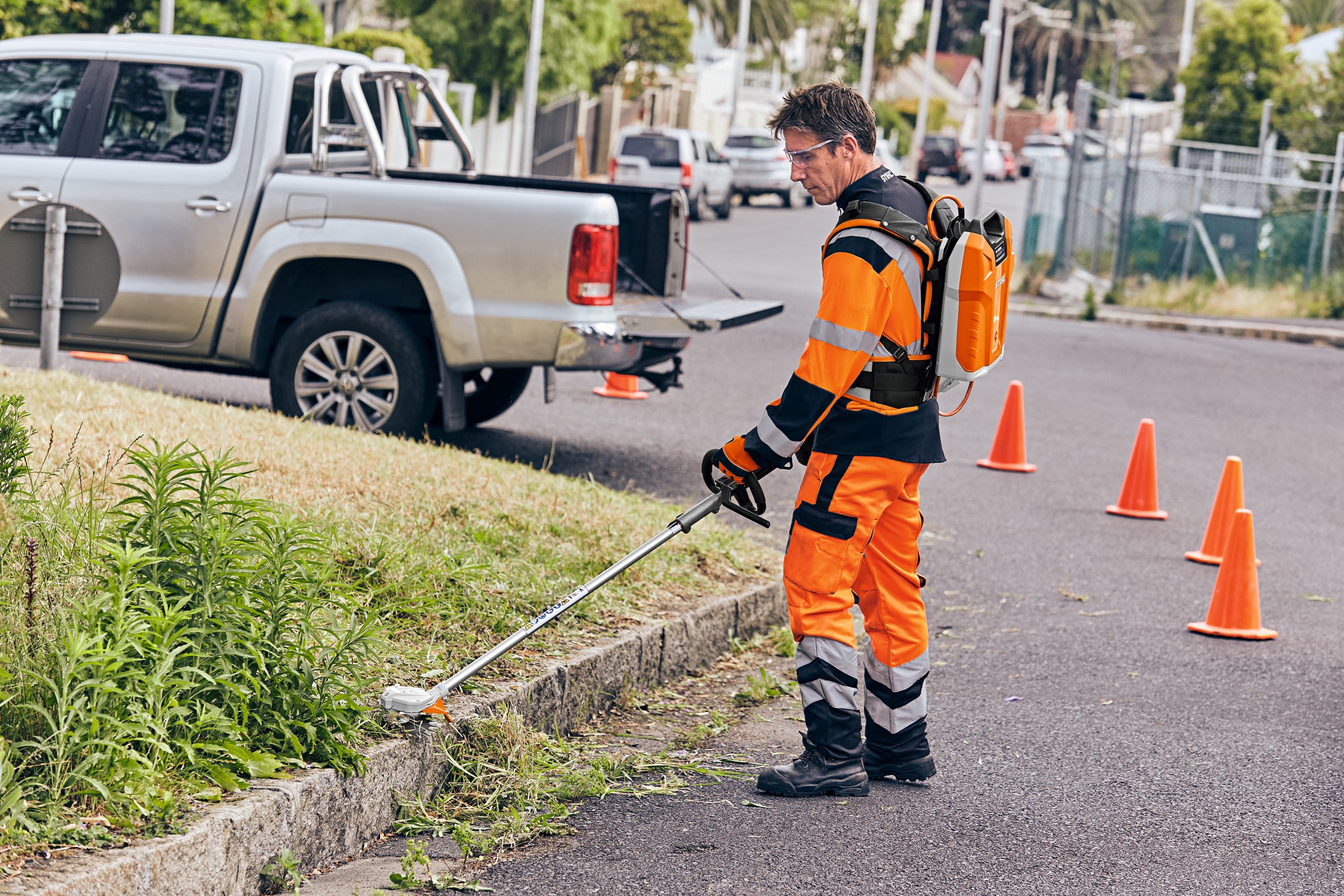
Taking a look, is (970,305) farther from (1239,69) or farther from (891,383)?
(1239,69)

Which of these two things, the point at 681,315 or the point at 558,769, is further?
the point at 681,315

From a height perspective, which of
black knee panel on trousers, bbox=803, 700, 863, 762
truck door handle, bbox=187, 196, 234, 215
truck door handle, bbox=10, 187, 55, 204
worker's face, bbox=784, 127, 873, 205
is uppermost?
worker's face, bbox=784, 127, 873, 205

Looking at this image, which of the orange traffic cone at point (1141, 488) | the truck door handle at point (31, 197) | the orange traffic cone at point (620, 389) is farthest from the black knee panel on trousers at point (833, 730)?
the orange traffic cone at point (620, 389)

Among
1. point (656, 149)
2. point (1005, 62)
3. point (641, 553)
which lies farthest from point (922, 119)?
point (641, 553)

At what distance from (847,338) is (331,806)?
5.86ft

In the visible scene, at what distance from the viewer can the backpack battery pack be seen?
4.16m

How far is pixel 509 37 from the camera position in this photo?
105 feet

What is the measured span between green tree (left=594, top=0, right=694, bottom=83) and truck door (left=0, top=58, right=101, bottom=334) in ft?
132

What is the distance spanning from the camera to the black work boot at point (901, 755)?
4.47m

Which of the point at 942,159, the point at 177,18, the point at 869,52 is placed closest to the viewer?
the point at 177,18

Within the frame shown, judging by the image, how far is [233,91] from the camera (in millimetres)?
8109

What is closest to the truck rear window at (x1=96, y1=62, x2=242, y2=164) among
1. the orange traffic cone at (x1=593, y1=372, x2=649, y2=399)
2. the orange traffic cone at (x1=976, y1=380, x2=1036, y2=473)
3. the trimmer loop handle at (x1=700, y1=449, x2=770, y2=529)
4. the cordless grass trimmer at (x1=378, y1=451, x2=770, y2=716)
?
the orange traffic cone at (x1=593, y1=372, x2=649, y2=399)

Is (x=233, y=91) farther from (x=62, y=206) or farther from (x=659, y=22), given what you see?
(x=659, y=22)

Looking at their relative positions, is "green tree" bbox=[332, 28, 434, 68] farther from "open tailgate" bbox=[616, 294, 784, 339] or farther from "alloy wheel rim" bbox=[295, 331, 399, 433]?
"alloy wheel rim" bbox=[295, 331, 399, 433]
